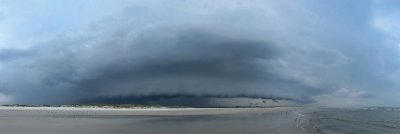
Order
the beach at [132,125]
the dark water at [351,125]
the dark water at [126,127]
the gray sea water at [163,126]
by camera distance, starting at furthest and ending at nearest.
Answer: the dark water at [351,125] < the beach at [132,125] < the gray sea water at [163,126] < the dark water at [126,127]

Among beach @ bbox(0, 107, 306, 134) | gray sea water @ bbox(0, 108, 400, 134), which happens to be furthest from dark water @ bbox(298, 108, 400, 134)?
beach @ bbox(0, 107, 306, 134)

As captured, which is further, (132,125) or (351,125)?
(351,125)

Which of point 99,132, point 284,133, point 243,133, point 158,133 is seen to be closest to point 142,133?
point 158,133

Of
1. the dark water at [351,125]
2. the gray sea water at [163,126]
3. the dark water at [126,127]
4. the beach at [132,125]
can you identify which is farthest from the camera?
the dark water at [351,125]

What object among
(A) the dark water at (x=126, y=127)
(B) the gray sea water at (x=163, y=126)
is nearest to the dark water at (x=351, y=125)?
(B) the gray sea water at (x=163, y=126)

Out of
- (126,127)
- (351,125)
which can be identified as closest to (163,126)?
(126,127)

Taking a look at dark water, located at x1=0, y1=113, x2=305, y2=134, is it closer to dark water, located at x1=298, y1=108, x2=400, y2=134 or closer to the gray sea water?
the gray sea water

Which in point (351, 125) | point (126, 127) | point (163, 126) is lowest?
point (351, 125)

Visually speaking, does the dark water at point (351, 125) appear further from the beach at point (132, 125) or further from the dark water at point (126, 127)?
the dark water at point (126, 127)

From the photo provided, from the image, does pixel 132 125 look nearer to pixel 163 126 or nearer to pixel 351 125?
pixel 163 126

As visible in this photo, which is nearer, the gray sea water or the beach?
the gray sea water

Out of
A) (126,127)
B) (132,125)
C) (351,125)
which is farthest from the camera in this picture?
(351,125)
